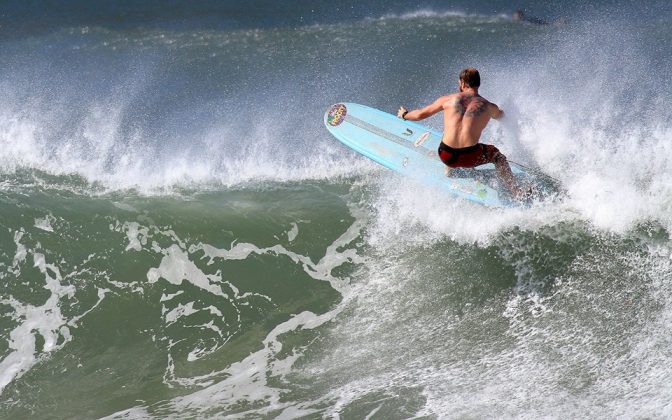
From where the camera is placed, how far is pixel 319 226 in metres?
11.0

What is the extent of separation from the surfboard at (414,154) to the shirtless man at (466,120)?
2.20ft

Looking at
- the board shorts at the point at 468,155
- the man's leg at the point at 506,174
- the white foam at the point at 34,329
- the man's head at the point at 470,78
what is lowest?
→ the white foam at the point at 34,329

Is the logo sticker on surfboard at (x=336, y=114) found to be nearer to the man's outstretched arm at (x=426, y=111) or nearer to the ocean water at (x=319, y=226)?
the ocean water at (x=319, y=226)

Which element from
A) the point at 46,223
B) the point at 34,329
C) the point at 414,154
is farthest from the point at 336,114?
the point at 34,329

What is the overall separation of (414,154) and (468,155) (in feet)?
4.99

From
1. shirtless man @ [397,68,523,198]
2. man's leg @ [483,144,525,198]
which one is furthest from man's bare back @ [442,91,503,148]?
man's leg @ [483,144,525,198]

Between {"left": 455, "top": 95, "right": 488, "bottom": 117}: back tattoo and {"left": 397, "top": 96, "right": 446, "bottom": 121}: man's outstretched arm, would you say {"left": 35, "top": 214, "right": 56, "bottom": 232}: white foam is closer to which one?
{"left": 397, "top": 96, "right": 446, "bottom": 121}: man's outstretched arm

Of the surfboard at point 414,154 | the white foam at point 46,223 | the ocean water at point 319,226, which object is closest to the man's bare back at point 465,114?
the ocean water at point 319,226

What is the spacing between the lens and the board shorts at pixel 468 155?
352 inches

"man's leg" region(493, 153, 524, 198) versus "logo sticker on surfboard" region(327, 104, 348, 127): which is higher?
"logo sticker on surfboard" region(327, 104, 348, 127)

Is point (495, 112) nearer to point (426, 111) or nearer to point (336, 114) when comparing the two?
point (426, 111)

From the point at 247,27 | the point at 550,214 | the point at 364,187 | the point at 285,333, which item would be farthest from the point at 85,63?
the point at 550,214

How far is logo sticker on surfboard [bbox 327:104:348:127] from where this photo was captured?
11.2 metres

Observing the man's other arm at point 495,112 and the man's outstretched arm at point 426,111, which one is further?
the man's outstretched arm at point 426,111
